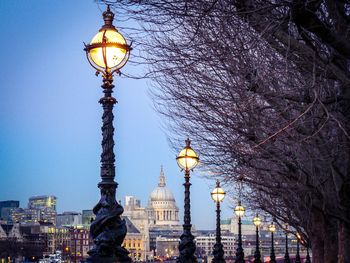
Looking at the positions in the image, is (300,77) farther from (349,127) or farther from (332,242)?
(332,242)

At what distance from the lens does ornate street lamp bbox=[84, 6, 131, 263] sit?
10078 millimetres

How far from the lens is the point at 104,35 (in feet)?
34.0

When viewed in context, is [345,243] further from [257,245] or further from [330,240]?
[257,245]

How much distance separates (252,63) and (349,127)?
210 cm

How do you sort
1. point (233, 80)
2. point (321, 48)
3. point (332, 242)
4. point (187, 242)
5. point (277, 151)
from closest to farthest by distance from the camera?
1. point (321, 48)
2. point (233, 80)
3. point (277, 151)
4. point (187, 242)
5. point (332, 242)

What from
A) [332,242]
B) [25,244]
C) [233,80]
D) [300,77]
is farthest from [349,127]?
[25,244]

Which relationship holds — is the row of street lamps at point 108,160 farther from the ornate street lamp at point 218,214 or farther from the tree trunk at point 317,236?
the ornate street lamp at point 218,214

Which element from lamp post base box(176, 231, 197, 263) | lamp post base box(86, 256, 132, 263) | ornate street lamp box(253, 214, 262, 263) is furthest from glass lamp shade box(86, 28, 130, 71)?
ornate street lamp box(253, 214, 262, 263)

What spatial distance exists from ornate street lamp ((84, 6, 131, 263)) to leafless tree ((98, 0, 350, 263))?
0.61m

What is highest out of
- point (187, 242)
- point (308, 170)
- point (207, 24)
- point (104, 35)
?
point (207, 24)

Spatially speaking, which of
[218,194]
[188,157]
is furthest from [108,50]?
[218,194]

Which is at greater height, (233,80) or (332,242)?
(233,80)

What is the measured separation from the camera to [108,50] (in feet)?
34.0

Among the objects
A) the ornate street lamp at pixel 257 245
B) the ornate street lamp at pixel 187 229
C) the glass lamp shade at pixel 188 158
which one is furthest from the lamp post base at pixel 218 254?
the ornate street lamp at pixel 257 245
